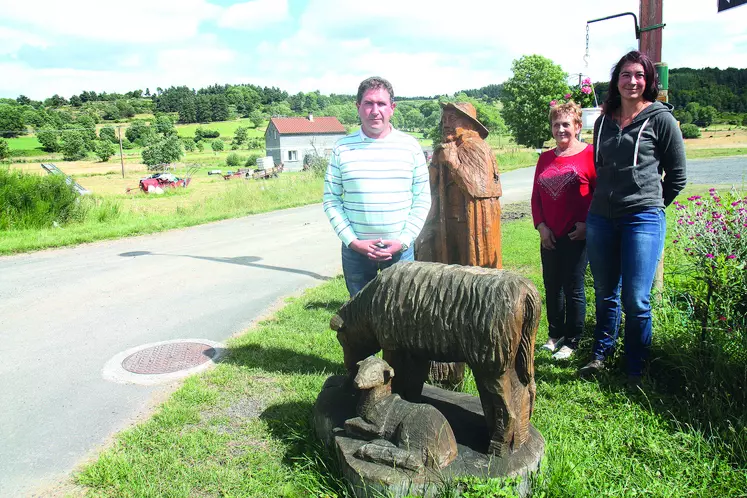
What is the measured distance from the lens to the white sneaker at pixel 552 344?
4570mm

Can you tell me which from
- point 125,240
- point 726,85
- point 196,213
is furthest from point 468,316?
point 726,85

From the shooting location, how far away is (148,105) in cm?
12000

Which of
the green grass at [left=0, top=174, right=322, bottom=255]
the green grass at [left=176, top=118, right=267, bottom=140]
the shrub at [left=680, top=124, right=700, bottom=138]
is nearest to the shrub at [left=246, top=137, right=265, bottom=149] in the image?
the green grass at [left=176, top=118, right=267, bottom=140]

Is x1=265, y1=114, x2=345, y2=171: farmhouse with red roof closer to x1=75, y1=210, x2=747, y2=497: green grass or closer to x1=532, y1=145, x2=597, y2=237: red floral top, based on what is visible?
x1=532, y1=145, x2=597, y2=237: red floral top

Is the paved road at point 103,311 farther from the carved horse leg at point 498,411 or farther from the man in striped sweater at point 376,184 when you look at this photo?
the carved horse leg at point 498,411

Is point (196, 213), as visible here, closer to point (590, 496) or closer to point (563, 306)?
point (563, 306)

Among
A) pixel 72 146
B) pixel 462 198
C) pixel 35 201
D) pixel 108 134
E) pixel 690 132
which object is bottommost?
pixel 35 201

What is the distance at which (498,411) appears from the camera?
252cm

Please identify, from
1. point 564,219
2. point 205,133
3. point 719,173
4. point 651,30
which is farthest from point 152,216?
point 205,133

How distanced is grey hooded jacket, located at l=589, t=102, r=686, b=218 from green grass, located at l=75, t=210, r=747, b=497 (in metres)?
1.32

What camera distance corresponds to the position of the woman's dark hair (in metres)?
3.40

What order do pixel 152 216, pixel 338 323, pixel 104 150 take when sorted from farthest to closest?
pixel 104 150
pixel 152 216
pixel 338 323

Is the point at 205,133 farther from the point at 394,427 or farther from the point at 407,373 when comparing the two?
the point at 394,427

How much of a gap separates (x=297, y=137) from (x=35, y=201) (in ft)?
142
